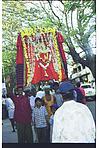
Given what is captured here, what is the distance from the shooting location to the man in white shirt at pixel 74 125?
17.4 feet

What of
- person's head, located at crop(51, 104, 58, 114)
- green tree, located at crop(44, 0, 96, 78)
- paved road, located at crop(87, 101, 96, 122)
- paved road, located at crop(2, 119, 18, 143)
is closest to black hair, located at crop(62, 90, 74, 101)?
person's head, located at crop(51, 104, 58, 114)

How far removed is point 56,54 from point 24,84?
2.00 ft

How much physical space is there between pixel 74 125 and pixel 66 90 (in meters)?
0.49

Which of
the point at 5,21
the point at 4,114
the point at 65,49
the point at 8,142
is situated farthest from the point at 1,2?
the point at 8,142

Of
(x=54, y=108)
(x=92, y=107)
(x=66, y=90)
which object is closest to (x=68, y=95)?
(x=66, y=90)

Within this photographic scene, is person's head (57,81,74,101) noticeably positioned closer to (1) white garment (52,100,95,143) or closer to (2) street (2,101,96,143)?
(1) white garment (52,100,95,143)

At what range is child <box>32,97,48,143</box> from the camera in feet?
18.0

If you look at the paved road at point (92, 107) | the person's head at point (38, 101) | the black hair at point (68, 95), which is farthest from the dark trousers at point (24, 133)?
the paved road at point (92, 107)

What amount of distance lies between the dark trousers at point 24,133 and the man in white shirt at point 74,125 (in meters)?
0.35

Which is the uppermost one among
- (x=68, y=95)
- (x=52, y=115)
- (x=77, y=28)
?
(x=77, y=28)

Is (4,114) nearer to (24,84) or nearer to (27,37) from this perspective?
(24,84)

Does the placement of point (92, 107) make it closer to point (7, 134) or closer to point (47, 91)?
point (47, 91)

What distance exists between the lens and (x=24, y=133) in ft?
18.2

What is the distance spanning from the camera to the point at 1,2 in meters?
5.55
